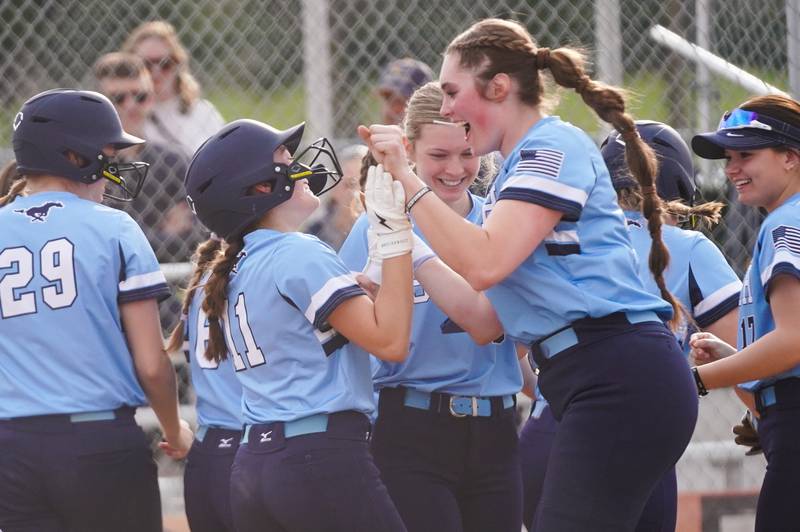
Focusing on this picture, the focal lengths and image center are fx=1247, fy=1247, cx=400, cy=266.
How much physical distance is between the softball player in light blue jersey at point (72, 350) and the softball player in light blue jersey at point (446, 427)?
74 cm

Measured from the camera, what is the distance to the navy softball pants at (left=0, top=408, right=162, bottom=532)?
3824 mm

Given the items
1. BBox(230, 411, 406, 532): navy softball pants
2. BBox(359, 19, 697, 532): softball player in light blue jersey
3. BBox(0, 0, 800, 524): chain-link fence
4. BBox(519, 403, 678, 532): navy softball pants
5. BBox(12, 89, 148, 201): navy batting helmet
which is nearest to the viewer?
BBox(359, 19, 697, 532): softball player in light blue jersey

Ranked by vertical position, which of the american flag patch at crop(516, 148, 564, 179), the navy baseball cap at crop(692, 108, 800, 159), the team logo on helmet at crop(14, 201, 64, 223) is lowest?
the team logo on helmet at crop(14, 201, 64, 223)

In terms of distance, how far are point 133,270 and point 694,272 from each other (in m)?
1.80

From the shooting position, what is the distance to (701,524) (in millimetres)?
5770

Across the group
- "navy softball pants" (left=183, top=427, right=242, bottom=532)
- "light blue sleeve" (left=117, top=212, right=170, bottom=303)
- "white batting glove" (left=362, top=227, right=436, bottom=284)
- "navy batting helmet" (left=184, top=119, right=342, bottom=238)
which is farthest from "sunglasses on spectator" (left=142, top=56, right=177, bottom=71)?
"white batting glove" (left=362, top=227, right=436, bottom=284)

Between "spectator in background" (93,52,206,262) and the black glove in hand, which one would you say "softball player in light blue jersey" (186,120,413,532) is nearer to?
the black glove in hand

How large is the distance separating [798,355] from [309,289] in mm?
1426

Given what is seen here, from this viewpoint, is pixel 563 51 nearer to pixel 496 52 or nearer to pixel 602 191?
pixel 496 52

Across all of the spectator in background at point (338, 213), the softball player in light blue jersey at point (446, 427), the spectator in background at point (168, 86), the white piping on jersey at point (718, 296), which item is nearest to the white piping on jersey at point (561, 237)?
the softball player in light blue jersey at point (446, 427)

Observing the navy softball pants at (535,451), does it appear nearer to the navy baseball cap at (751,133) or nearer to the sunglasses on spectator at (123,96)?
the navy baseball cap at (751,133)

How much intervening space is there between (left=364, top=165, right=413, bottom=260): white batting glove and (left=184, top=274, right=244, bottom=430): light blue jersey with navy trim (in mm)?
931

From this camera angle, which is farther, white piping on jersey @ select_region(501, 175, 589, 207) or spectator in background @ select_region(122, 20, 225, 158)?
spectator in background @ select_region(122, 20, 225, 158)

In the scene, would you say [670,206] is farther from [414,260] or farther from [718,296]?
[414,260]
